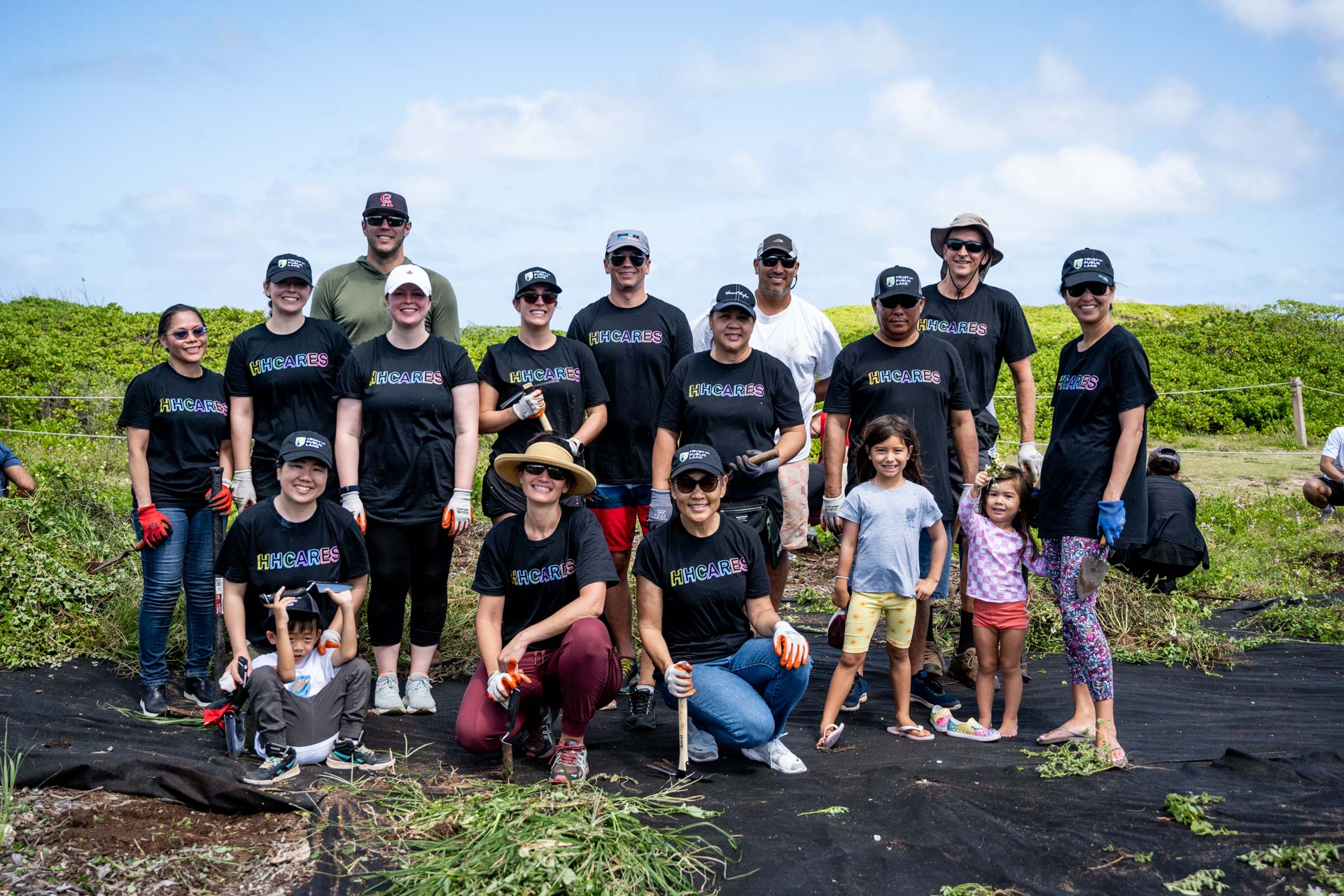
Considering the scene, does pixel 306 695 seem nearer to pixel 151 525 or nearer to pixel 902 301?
pixel 151 525

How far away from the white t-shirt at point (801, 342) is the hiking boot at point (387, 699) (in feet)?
7.10

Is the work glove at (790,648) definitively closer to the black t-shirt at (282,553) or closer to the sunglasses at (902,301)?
the sunglasses at (902,301)

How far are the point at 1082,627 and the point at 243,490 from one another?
146 inches

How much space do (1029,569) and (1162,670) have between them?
63.4 inches

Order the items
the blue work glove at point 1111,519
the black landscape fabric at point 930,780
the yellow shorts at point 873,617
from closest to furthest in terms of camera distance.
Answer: the black landscape fabric at point 930,780 → the blue work glove at point 1111,519 → the yellow shorts at point 873,617

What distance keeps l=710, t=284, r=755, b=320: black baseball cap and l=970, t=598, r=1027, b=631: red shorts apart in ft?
5.33

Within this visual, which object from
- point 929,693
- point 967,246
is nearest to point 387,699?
point 929,693

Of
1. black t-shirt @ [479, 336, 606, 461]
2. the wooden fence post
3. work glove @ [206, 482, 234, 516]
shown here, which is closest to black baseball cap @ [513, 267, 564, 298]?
black t-shirt @ [479, 336, 606, 461]

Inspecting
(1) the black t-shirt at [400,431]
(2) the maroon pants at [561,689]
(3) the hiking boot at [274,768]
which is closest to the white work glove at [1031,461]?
(2) the maroon pants at [561,689]

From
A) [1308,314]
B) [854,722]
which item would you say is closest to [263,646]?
[854,722]

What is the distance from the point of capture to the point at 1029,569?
181 inches

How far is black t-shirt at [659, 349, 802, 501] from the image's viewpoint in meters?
4.64

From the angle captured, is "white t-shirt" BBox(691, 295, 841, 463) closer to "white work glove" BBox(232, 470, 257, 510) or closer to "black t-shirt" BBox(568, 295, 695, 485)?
"black t-shirt" BBox(568, 295, 695, 485)

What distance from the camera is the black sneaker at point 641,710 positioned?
4625 millimetres
